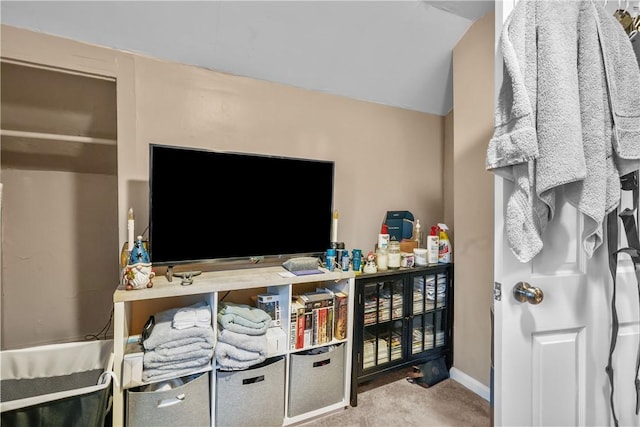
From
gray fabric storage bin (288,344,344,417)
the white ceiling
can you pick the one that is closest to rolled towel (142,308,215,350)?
gray fabric storage bin (288,344,344,417)

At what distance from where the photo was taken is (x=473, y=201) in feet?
6.23

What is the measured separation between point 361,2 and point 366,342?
2018 millimetres

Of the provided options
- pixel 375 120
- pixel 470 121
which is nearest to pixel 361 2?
pixel 375 120

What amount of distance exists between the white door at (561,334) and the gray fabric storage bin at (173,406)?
3.95ft

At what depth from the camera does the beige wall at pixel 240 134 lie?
60.4 inches

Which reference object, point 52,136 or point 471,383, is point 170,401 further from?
point 471,383

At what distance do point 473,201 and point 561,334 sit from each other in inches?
44.1

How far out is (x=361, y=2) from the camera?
1614mm

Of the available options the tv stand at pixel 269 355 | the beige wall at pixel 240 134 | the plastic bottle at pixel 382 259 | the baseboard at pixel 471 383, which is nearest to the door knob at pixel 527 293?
the tv stand at pixel 269 355

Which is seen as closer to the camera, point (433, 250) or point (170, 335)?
point (170, 335)

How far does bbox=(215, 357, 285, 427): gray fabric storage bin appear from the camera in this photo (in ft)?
4.53

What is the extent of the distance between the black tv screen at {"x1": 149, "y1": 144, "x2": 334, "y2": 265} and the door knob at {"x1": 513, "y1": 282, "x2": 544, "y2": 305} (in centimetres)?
107

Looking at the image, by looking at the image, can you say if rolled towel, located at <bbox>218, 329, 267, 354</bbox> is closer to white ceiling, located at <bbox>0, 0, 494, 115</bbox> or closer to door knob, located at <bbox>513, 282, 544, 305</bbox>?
door knob, located at <bbox>513, 282, 544, 305</bbox>

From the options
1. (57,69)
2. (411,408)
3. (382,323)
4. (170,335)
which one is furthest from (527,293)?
(57,69)
